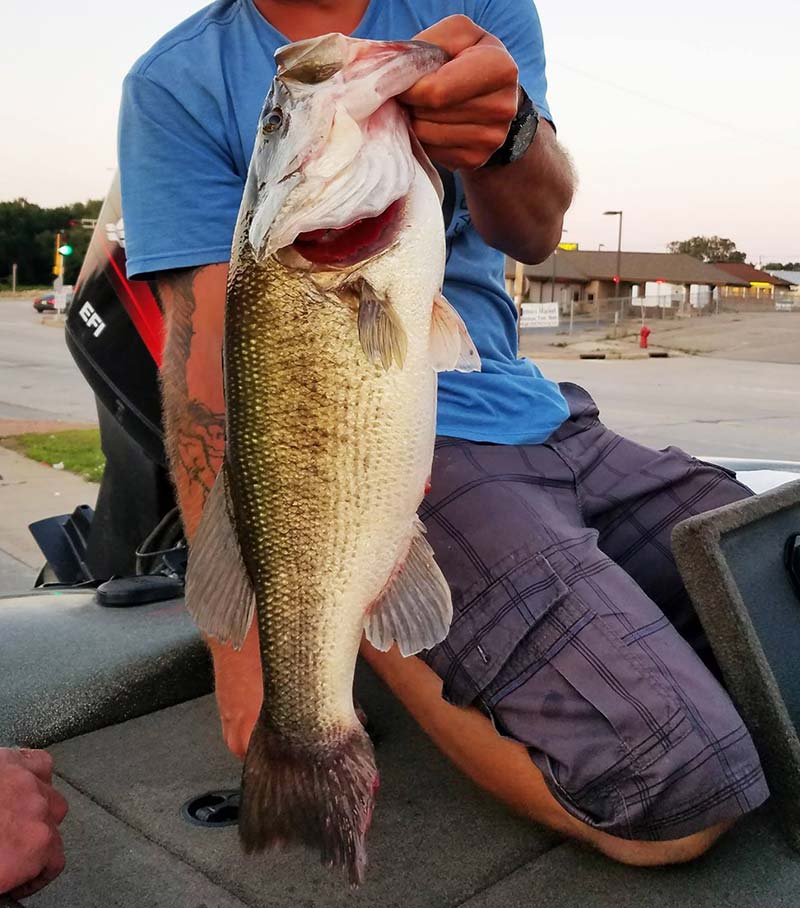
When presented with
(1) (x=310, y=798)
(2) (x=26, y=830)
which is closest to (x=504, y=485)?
(1) (x=310, y=798)

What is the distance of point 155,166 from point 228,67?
273 millimetres

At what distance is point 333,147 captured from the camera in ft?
4.31

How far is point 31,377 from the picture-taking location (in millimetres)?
19062

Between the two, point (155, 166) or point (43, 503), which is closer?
point (155, 166)

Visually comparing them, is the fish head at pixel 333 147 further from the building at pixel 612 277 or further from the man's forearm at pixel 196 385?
the building at pixel 612 277

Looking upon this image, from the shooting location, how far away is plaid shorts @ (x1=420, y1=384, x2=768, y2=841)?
1740 millimetres

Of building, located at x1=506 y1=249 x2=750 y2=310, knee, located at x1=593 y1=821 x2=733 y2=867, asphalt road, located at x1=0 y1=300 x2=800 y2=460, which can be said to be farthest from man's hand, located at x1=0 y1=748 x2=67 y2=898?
building, located at x1=506 y1=249 x2=750 y2=310

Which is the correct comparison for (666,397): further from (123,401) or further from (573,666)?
(573,666)

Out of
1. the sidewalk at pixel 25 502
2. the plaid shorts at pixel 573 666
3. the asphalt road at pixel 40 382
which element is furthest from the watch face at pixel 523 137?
the asphalt road at pixel 40 382

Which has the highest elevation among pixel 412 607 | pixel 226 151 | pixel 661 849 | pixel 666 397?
pixel 226 151

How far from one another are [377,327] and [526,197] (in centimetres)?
65

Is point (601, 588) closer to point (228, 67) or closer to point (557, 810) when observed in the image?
point (557, 810)

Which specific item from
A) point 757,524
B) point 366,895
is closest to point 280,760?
point 366,895

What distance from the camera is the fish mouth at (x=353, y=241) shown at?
138cm
